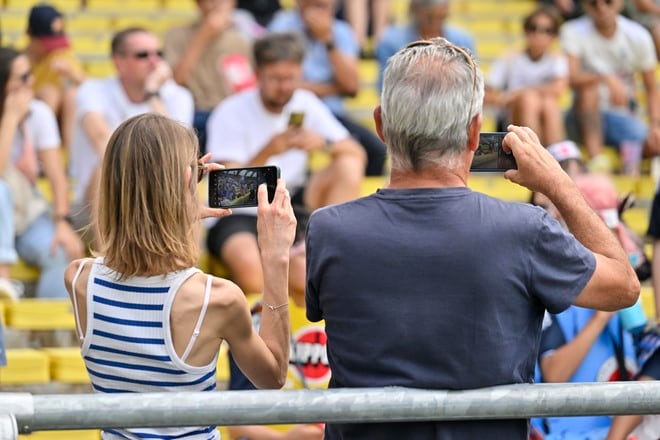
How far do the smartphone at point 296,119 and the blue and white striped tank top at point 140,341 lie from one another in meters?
3.40

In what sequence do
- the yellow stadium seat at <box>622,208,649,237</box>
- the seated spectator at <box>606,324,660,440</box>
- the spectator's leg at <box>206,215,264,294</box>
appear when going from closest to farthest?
the seated spectator at <box>606,324,660,440</box> → the spectator's leg at <box>206,215,264,294</box> → the yellow stadium seat at <box>622,208,649,237</box>

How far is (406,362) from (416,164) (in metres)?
0.37

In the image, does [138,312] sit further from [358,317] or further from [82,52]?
[82,52]

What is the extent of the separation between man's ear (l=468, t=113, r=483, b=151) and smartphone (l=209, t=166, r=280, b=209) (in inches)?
17.7

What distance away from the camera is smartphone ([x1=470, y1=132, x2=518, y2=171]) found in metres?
2.62

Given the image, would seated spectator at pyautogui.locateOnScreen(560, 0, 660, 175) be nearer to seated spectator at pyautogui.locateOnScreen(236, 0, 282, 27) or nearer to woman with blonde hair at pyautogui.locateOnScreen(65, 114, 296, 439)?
seated spectator at pyautogui.locateOnScreen(236, 0, 282, 27)

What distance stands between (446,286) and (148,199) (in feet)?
2.12

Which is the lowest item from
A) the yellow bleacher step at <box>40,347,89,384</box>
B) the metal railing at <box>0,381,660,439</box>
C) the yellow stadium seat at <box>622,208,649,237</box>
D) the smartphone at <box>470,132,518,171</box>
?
the yellow bleacher step at <box>40,347,89,384</box>

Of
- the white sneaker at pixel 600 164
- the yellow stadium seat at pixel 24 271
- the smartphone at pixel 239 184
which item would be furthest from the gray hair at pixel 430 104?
the white sneaker at pixel 600 164

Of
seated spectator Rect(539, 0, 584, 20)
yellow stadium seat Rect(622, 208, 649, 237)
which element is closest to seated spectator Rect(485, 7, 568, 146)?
yellow stadium seat Rect(622, 208, 649, 237)

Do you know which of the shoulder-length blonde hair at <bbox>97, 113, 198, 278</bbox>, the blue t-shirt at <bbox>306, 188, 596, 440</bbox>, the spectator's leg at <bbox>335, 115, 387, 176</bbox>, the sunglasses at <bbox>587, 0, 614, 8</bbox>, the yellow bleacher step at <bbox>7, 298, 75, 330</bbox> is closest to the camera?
the blue t-shirt at <bbox>306, 188, 596, 440</bbox>

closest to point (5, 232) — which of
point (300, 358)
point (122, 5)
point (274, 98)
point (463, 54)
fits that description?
point (274, 98)

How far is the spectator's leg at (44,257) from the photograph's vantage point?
5969 mm

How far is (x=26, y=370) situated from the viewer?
489 centimetres
